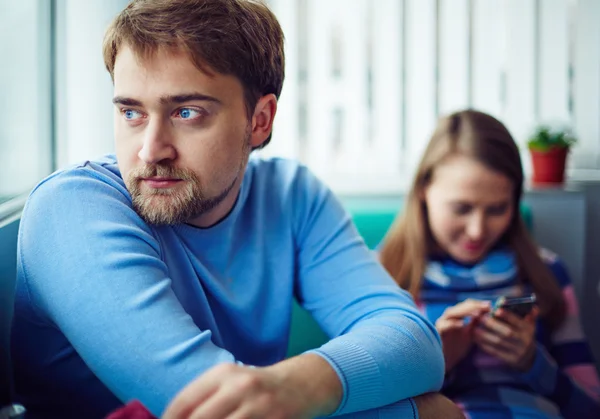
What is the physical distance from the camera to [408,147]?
113 inches

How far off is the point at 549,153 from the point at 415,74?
0.61 metres

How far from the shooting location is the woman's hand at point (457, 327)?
1.61m

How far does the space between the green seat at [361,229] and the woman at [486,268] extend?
22 centimetres

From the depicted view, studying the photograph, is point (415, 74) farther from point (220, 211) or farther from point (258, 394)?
point (258, 394)

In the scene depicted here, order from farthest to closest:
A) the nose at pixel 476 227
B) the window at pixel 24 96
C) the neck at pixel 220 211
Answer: the nose at pixel 476 227 < the window at pixel 24 96 < the neck at pixel 220 211

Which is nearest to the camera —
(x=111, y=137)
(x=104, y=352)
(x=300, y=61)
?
(x=104, y=352)

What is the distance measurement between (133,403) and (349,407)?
316 millimetres

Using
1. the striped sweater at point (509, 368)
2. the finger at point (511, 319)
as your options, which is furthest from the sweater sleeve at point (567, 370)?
the finger at point (511, 319)

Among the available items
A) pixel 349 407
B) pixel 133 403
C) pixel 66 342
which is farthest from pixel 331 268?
pixel 133 403

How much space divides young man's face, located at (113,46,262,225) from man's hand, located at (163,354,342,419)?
331mm

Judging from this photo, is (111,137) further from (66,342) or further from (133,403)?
(133,403)

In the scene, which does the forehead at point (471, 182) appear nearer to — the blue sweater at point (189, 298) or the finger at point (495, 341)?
the finger at point (495, 341)

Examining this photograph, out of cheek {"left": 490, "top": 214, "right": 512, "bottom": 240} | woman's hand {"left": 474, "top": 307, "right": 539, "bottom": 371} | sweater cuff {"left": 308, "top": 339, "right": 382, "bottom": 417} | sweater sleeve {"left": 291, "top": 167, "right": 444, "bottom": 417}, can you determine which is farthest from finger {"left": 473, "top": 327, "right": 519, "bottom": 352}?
sweater cuff {"left": 308, "top": 339, "right": 382, "bottom": 417}

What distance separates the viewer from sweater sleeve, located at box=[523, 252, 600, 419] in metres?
1.73
